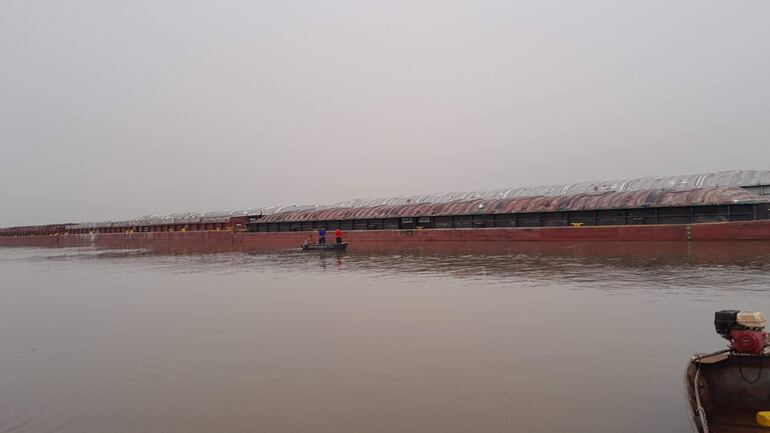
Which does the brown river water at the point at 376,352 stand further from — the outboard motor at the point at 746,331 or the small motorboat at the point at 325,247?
the small motorboat at the point at 325,247

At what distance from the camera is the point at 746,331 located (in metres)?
5.45

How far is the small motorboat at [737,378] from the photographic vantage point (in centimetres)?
510

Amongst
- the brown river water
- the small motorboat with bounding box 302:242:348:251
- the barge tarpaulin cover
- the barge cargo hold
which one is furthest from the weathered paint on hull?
the brown river water

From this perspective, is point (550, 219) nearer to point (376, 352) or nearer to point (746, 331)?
point (376, 352)

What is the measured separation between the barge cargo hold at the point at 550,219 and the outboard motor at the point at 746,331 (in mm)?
25475

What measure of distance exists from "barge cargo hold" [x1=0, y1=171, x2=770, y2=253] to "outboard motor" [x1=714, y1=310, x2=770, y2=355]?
83.6 ft

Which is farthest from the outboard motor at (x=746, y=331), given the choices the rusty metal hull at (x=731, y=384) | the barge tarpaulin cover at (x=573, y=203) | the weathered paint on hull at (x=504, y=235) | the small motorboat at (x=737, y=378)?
the barge tarpaulin cover at (x=573, y=203)

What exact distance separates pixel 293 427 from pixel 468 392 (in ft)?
6.96

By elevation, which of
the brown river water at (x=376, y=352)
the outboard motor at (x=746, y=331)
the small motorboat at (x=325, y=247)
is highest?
the outboard motor at (x=746, y=331)

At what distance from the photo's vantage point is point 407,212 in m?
44.8

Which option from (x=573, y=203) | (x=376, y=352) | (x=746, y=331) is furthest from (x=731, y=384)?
(x=573, y=203)

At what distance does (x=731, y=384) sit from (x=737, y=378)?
0.28ft

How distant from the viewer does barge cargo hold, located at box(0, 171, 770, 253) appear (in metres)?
29.1

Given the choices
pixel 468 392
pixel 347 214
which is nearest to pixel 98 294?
pixel 468 392
